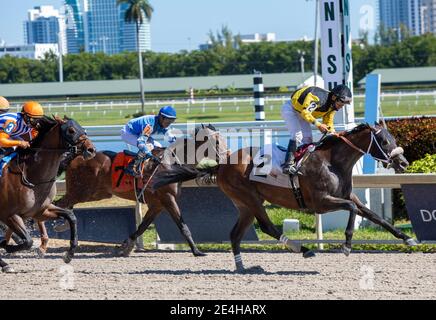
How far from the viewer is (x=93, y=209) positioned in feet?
33.4

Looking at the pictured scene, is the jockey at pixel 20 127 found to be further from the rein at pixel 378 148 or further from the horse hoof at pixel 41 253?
the rein at pixel 378 148

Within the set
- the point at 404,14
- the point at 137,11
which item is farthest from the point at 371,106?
the point at 404,14

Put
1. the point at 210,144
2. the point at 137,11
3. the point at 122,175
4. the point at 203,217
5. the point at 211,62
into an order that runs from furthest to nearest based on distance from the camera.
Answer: the point at 211,62
the point at 137,11
the point at 203,217
the point at 122,175
the point at 210,144

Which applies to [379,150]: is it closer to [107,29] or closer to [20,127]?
[20,127]

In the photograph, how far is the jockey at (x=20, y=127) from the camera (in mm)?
7691

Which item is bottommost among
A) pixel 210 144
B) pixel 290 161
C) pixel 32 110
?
pixel 290 161

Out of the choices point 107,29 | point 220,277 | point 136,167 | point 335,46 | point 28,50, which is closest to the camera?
point 220,277

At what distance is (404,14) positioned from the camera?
14962 centimetres

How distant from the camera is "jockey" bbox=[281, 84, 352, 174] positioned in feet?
25.5

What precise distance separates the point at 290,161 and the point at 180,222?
156 cm

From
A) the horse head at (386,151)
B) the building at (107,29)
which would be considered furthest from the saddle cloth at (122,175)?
the building at (107,29)

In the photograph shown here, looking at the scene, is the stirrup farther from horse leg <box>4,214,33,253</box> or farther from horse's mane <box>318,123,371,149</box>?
horse leg <box>4,214,33,253</box>
